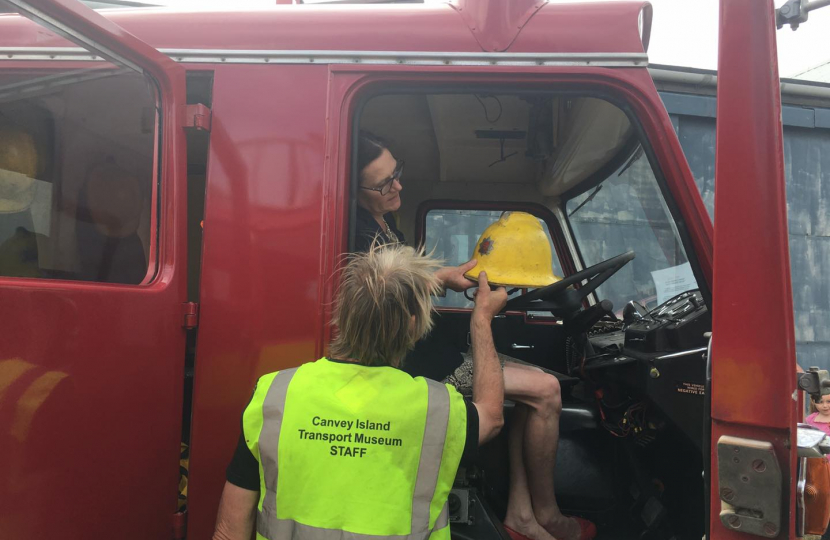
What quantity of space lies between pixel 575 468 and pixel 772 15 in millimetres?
1863

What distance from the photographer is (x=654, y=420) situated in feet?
7.09

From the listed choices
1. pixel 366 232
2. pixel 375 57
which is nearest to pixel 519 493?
pixel 366 232

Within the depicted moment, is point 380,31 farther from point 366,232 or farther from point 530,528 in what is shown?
point 530,528

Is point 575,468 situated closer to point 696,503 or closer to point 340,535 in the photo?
point 696,503

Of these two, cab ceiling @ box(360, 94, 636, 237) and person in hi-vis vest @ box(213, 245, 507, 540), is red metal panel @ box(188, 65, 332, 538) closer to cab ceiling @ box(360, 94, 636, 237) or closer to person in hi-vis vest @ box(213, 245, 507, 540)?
person in hi-vis vest @ box(213, 245, 507, 540)

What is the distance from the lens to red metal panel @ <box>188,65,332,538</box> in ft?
5.03

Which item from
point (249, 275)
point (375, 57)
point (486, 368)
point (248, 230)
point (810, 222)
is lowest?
point (486, 368)

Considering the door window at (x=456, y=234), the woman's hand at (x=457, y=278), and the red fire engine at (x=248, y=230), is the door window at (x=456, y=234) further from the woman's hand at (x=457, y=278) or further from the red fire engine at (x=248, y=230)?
the woman's hand at (x=457, y=278)

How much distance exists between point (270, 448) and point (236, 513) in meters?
0.21

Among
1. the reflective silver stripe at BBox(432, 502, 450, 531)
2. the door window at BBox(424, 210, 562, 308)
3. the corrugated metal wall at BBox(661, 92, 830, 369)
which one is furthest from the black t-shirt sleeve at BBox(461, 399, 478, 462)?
the corrugated metal wall at BBox(661, 92, 830, 369)

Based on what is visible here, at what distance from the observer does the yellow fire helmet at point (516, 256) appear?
6.14ft

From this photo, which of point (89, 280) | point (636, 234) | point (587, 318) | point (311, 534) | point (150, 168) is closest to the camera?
point (311, 534)

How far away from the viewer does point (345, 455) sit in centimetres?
124

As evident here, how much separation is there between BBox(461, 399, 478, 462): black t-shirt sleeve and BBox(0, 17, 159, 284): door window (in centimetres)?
94
